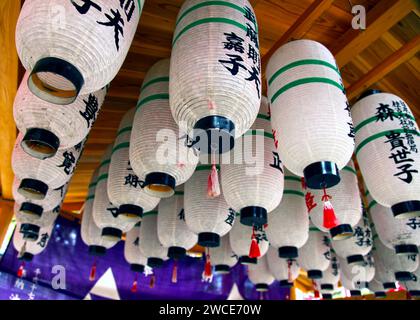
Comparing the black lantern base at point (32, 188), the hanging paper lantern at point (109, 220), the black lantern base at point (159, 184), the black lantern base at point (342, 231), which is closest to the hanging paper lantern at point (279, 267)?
the black lantern base at point (342, 231)

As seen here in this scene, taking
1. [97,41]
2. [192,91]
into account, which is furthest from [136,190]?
[97,41]

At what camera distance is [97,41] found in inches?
37.2

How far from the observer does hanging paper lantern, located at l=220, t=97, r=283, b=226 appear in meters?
1.50

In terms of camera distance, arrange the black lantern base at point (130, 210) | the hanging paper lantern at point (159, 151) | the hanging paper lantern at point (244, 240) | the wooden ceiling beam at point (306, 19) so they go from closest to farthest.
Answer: the hanging paper lantern at point (159, 151)
the wooden ceiling beam at point (306, 19)
the black lantern base at point (130, 210)
the hanging paper lantern at point (244, 240)

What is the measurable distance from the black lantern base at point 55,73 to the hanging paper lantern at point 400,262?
2.56 meters

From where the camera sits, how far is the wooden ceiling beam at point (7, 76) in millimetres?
1491

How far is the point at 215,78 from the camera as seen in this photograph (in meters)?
1.08

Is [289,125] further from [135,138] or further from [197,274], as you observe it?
[197,274]

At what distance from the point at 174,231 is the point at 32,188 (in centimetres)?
88

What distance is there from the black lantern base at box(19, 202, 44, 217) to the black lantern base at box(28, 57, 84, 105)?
1086 millimetres

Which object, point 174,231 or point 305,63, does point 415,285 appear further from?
point 305,63

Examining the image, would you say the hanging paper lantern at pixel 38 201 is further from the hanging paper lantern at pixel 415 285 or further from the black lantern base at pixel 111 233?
the hanging paper lantern at pixel 415 285

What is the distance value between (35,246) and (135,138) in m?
1.75

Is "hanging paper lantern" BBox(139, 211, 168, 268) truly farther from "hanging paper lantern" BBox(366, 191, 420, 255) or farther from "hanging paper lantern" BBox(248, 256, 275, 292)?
"hanging paper lantern" BBox(366, 191, 420, 255)
